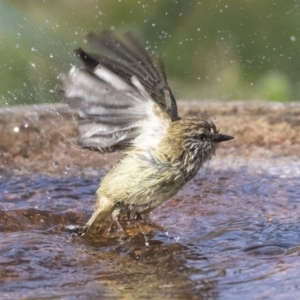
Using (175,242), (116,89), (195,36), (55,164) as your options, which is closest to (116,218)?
(175,242)

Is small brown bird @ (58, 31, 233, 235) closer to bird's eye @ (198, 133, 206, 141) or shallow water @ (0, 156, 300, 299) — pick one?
bird's eye @ (198, 133, 206, 141)

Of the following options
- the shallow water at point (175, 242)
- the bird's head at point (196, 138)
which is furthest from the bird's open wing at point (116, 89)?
the shallow water at point (175, 242)

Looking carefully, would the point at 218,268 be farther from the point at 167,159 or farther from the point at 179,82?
the point at 179,82

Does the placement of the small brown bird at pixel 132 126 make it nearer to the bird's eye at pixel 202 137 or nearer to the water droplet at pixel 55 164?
the bird's eye at pixel 202 137

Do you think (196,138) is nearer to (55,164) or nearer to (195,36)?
(55,164)

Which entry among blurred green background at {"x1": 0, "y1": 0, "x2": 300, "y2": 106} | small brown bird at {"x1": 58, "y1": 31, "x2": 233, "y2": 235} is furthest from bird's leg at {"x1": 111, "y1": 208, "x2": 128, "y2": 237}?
blurred green background at {"x1": 0, "y1": 0, "x2": 300, "y2": 106}
